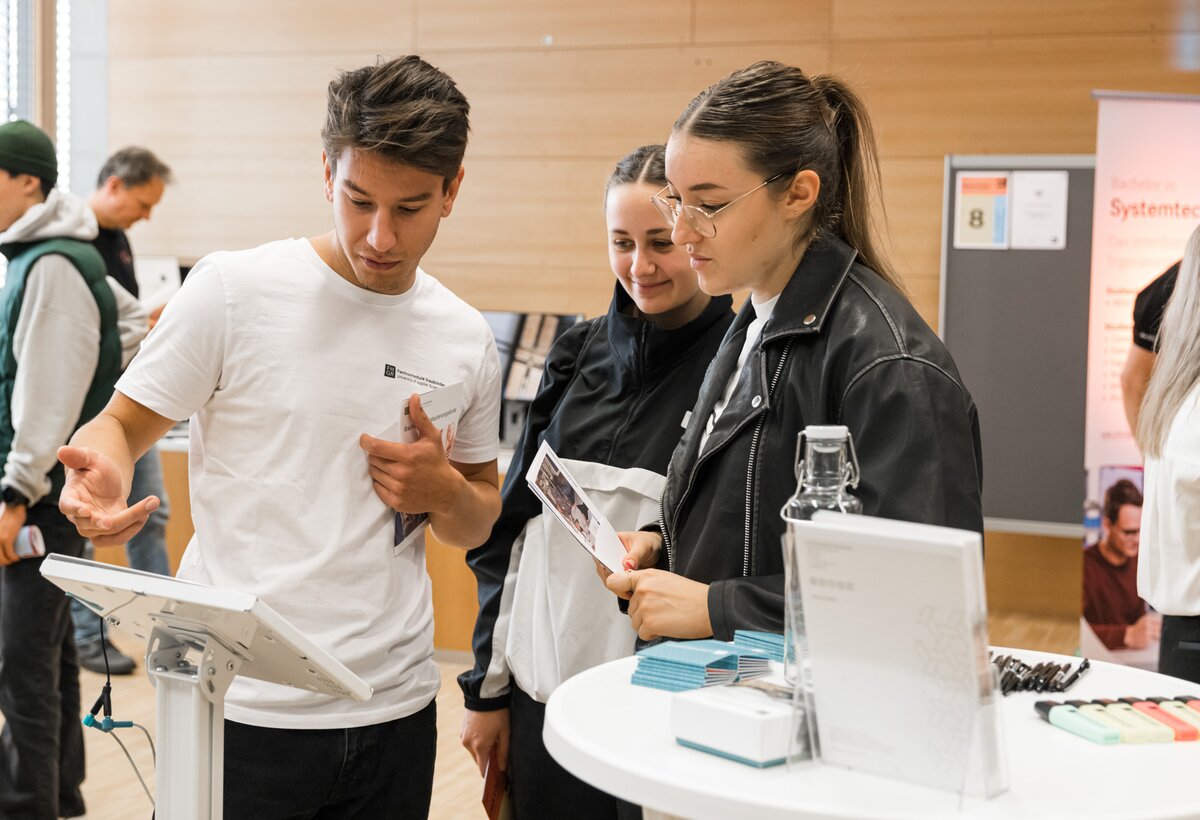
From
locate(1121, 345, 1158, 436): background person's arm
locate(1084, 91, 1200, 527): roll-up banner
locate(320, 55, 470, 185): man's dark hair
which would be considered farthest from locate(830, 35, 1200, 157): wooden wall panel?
locate(320, 55, 470, 185): man's dark hair

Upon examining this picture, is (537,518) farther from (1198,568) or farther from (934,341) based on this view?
(1198,568)

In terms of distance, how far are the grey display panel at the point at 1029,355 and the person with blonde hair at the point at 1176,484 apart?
2.60 metres

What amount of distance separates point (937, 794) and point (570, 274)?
5.05 m

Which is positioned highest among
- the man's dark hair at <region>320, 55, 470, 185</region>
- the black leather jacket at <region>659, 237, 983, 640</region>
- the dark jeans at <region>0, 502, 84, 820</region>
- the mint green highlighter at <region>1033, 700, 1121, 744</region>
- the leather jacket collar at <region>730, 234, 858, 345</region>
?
the man's dark hair at <region>320, 55, 470, 185</region>

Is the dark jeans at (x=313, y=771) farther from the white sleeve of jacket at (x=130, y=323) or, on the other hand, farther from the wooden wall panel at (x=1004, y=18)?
→ the wooden wall panel at (x=1004, y=18)

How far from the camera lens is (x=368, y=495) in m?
1.69

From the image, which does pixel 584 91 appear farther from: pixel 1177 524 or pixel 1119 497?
pixel 1177 524

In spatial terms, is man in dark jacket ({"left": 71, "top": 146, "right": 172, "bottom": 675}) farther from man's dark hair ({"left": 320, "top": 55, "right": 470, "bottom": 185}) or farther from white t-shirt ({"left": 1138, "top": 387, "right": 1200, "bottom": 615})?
white t-shirt ({"left": 1138, "top": 387, "right": 1200, "bottom": 615})

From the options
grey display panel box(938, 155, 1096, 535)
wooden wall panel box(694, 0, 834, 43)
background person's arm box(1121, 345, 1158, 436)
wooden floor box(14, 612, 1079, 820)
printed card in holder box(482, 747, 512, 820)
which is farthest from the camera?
wooden wall panel box(694, 0, 834, 43)

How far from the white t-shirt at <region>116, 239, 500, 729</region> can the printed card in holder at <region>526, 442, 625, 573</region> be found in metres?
0.21

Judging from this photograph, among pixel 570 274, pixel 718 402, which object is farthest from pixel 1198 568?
pixel 570 274

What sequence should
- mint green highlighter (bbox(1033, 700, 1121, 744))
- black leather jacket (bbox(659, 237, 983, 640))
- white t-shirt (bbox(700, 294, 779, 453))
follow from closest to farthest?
mint green highlighter (bbox(1033, 700, 1121, 744))
black leather jacket (bbox(659, 237, 983, 640))
white t-shirt (bbox(700, 294, 779, 453))

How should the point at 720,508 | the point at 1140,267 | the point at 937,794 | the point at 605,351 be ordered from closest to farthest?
the point at 937,794 < the point at 720,508 < the point at 605,351 < the point at 1140,267

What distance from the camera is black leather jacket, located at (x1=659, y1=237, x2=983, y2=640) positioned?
1.31 metres
